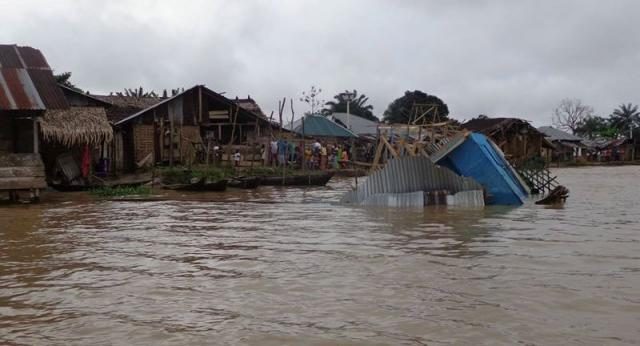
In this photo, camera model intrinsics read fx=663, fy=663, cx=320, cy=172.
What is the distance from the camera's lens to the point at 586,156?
54.5 metres

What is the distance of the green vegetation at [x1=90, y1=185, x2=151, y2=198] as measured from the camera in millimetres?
17627

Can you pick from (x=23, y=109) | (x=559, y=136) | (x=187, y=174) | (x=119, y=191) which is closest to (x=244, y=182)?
(x=187, y=174)

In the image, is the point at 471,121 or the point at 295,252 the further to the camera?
the point at 471,121

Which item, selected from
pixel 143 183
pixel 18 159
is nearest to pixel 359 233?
pixel 18 159

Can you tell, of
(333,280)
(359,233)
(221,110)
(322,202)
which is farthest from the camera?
(221,110)

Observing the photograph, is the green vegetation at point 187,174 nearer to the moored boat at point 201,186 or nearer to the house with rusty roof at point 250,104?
the moored boat at point 201,186

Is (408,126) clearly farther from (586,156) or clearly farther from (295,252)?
(586,156)

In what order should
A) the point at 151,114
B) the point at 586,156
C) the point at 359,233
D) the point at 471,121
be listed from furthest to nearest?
the point at 586,156 < the point at 471,121 < the point at 151,114 < the point at 359,233

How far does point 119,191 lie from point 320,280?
12582 mm

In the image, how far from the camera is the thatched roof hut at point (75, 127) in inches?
719

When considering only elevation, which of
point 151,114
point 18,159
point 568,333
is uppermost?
point 151,114

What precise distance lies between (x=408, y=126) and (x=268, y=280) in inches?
351

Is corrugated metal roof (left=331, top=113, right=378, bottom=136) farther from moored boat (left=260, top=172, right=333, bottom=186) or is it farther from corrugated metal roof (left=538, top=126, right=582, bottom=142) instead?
moored boat (left=260, top=172, right=333, bottom=186)

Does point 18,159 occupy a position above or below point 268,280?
above
